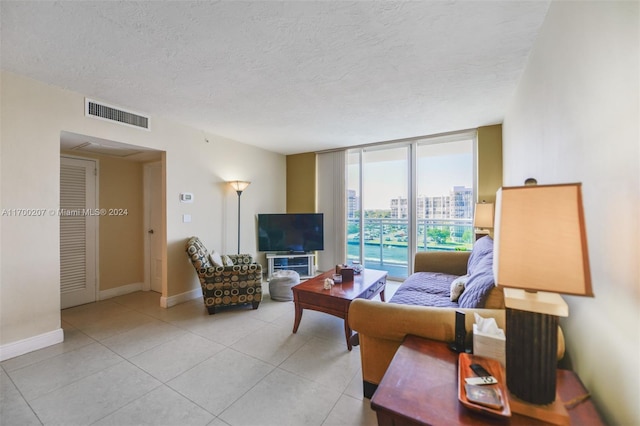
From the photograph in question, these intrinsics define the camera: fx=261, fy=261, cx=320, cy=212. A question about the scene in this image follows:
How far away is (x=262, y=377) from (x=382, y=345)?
40.0 inches

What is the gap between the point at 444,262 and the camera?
Result: 3311 mm

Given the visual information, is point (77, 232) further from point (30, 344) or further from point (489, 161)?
point (489, 161)

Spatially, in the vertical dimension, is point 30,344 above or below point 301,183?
below

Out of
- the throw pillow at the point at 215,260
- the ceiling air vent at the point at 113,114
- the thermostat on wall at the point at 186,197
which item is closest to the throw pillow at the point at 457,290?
the throw pillow at the point at 215,260

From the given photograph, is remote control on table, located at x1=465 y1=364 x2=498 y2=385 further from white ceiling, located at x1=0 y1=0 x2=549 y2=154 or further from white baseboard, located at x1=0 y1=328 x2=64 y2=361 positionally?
white baseboard, located at x1=0 y1=328 x2=64 y2=361

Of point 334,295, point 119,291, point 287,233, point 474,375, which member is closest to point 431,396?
point 474,375

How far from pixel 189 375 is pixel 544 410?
220 centimetres

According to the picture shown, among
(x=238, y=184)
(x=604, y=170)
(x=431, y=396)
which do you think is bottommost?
(x=431, y=396)

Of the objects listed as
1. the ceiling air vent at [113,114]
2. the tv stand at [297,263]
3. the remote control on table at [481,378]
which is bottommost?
the tv stand at [297,263]

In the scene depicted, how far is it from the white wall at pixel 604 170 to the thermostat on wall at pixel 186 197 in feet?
12.7

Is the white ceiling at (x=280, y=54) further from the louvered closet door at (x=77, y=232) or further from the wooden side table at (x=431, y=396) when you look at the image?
the wooden side table at (x=431, y=396)

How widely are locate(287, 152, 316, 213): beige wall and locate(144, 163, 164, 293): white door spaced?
243cm

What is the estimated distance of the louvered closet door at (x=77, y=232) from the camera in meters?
3.41

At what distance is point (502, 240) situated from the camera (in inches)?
33.6
